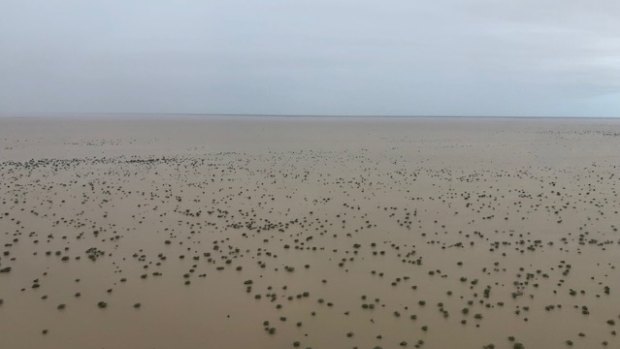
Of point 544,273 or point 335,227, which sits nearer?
point 544,273

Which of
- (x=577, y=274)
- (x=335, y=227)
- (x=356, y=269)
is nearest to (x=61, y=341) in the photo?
(x=356, y=269)

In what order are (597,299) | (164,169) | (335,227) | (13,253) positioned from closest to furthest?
(597,299), (13,253), (335,227), (164,169)

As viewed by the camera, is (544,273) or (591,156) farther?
(591,156)

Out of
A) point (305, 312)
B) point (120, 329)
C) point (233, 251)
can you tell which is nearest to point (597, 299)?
point (305, 312)

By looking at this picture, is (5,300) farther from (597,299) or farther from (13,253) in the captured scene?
(597,299)

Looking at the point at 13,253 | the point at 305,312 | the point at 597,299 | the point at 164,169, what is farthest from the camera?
the point at 164,169

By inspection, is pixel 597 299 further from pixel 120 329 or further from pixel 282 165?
pixel 282 165
